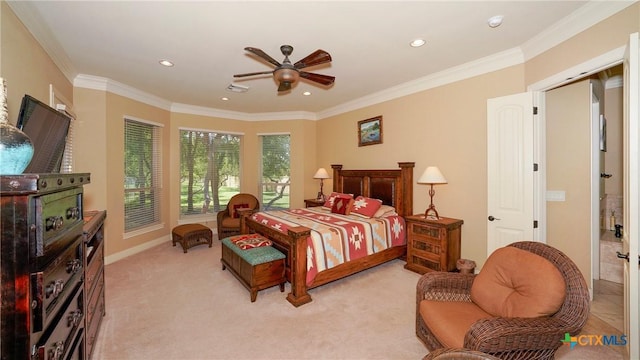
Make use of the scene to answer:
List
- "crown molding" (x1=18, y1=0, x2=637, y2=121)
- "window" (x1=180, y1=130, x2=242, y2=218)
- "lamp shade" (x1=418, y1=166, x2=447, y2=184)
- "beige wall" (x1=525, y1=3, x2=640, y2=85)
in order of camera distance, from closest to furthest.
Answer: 1. "beige wall" (x1=525, y1=3, x2=640, y2=85)
2. "crown molding" (x1=18, y1=0, x2=637, y2=121)
3. "lamp shade" (x1=418, y1=166, x2=447, y2=184)
4. "window" (x1=180, y1=130, x2=242, y2=218)

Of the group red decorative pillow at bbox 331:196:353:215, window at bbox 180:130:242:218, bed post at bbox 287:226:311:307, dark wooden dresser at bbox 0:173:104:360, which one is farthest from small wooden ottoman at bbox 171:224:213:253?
dark wooden dresser at bbox 0:173:104:360

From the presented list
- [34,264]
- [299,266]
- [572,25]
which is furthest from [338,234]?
[572,25]

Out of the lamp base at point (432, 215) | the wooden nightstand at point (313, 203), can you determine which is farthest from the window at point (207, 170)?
the lamp base at point (432, 215)

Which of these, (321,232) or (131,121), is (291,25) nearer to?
(321,232)

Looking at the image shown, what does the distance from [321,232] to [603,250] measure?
3546 mm

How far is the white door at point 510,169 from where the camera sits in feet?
9.09

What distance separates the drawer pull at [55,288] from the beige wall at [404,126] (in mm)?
1948

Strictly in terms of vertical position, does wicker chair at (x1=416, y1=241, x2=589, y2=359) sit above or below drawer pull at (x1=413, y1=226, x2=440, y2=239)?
below

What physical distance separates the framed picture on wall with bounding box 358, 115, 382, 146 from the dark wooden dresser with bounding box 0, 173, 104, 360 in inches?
166

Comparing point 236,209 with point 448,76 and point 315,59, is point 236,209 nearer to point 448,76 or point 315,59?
point 315,59

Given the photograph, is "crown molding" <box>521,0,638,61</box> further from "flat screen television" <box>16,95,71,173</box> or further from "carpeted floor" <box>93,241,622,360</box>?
"flat screen television" <box>16,95,71,173</box>

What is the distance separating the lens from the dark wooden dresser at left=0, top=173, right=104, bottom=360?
88 centimetres

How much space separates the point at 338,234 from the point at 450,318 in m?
1.61

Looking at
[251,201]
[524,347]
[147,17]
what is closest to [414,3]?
[147,17]
